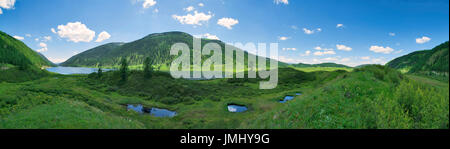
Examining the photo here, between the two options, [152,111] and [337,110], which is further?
[152,111]

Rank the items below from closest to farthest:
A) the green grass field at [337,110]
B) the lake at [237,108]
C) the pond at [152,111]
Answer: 1. the green grass field at [337,110]
2. the pond at [152,111]
3. the lake at [237,108]

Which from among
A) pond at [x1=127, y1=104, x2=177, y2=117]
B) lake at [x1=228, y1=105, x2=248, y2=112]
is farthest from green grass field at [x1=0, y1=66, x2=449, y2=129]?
lake at [x1=228, y1=105, x2=248, y2=112]

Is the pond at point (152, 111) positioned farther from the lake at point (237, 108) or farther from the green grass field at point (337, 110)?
the lake at point (237, 108)

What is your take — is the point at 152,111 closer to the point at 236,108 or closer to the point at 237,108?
the point at 236,108

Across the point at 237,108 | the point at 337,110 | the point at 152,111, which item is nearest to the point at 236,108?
the point at 237,108

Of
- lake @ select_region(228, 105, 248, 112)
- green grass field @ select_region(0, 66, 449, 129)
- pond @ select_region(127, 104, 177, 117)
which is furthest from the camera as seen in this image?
lake @ select_region(228, 105, 248, 112)

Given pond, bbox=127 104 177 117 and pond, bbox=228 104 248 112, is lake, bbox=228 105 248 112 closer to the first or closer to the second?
pond, bbox=228 104 248 112

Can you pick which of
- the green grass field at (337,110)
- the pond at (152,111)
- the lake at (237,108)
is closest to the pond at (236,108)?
the lake at (237,108)
